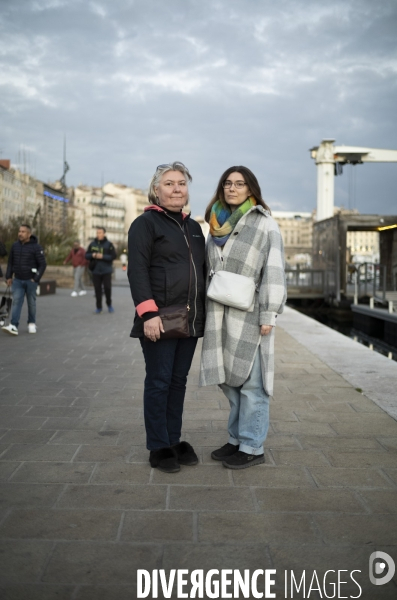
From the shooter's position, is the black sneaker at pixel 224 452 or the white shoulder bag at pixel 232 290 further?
the black sneaker at pixel 224 452

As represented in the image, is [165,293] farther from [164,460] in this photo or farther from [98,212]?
[98,212]

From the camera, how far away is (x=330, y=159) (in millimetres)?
42031

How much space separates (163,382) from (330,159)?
40227 mm

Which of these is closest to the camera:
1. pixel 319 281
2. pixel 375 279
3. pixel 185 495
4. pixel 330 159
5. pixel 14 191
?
pixel 185 495

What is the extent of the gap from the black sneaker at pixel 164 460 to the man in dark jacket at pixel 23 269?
7025 mm

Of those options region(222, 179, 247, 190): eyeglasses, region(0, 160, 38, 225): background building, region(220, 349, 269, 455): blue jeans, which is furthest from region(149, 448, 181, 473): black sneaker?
region(0, 160, 38, 225): background building

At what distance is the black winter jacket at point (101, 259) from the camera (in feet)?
48.4

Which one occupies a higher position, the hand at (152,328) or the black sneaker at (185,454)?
the hand at (152,328)

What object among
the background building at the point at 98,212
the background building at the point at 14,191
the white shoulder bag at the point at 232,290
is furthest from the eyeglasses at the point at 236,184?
the background building at the point at 98,212

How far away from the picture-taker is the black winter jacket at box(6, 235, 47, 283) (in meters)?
10.5

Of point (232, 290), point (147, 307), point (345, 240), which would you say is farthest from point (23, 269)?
point (345, 240)

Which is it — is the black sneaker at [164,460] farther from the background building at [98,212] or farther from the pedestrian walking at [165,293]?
the background building at [98,212]

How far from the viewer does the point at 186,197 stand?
3.96m

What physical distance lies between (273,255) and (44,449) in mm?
1917
